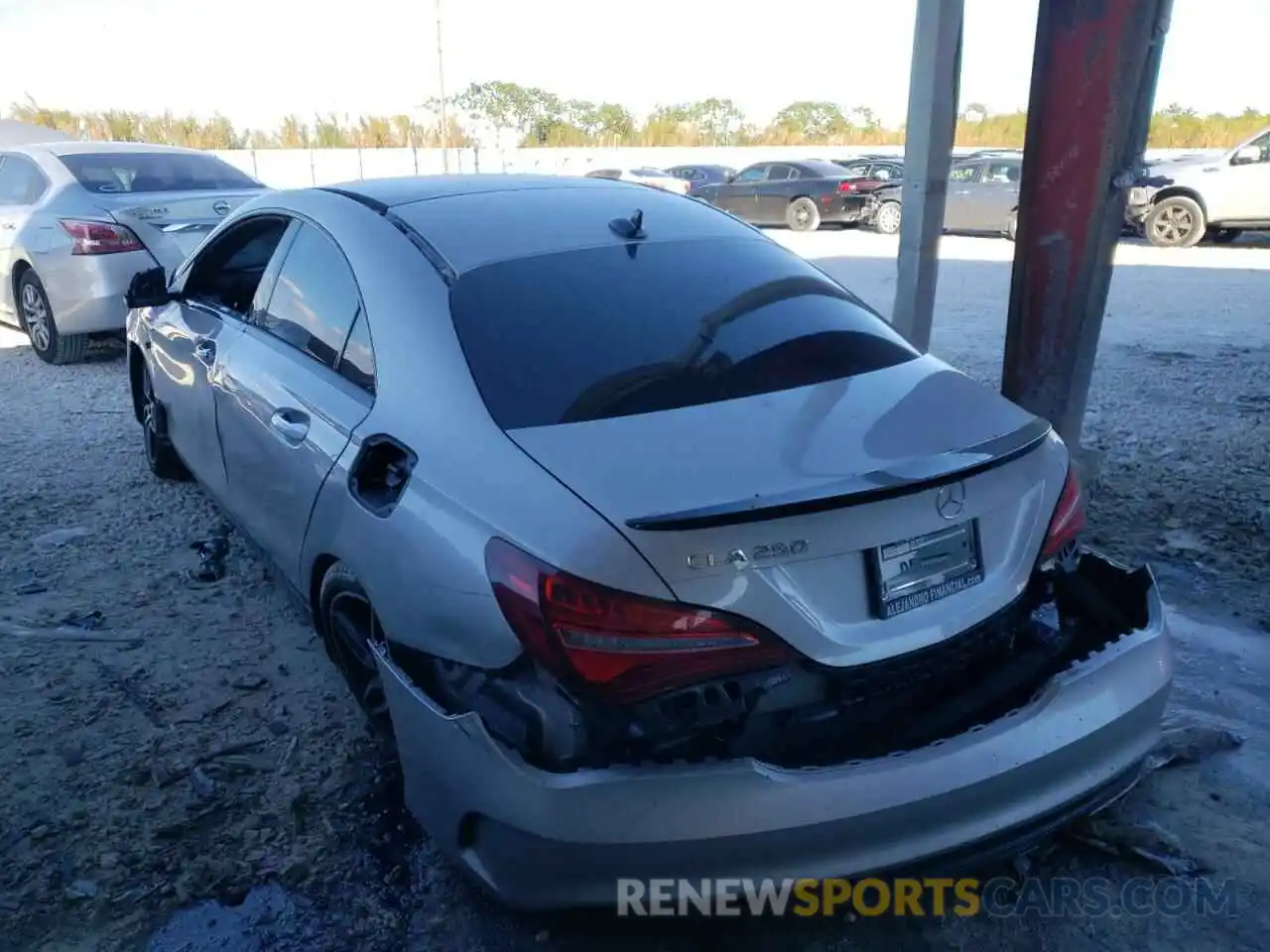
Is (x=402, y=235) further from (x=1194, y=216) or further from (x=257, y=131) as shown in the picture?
(x=257, y=131)

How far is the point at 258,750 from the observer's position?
3.07 m

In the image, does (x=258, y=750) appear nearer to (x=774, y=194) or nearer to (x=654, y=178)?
(x=774, y=194)

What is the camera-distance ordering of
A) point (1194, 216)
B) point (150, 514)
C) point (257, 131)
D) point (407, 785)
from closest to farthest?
point (407, 785), point (150, 514), point (1194, 216), point (257, 131)

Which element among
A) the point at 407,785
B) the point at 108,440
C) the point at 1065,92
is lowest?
the point at 108,440

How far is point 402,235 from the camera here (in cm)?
286

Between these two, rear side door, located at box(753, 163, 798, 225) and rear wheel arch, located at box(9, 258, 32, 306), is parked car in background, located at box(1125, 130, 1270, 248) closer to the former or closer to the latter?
rear side door, located at box(753, 163, 798, 225)

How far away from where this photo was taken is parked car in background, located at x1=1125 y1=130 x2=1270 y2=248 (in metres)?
14.1

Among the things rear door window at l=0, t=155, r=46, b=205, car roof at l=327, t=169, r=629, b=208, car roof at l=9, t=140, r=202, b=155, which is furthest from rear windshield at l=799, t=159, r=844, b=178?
car roof at l=327, t=169, r=629, b=208

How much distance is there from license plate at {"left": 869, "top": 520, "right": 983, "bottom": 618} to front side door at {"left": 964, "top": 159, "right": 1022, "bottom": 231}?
53.7 ft

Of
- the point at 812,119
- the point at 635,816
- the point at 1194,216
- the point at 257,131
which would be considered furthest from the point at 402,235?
the point at 812,119

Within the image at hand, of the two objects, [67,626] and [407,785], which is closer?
[407,785]

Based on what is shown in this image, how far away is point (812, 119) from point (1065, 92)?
61.0 metres

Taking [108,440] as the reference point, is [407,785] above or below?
above

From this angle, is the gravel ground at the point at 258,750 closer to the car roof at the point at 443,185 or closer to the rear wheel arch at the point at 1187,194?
the car roof at the point at 443,185
